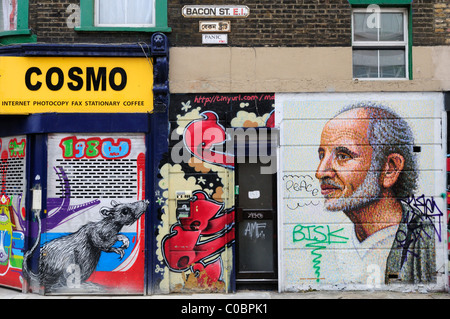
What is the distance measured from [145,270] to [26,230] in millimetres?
2059

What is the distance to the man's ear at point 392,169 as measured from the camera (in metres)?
7.19

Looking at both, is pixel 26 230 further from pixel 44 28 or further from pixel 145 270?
pixel 44 28

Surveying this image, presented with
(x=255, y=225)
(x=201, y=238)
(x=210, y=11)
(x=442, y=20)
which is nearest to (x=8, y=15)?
(x=210, y=11)

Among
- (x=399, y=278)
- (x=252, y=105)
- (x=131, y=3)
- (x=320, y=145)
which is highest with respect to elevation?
(x=131, y=3)

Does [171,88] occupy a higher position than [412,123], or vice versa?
[171,88]

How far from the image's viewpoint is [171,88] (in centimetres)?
722

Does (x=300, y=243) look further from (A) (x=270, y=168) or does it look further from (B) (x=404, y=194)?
(B) (x=404, y=194)

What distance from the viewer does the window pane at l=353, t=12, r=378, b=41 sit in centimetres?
750

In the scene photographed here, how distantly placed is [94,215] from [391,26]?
5863 mm

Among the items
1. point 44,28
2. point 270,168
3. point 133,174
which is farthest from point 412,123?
point 44,28

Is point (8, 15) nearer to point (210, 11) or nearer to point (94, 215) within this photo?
point (210, 11)

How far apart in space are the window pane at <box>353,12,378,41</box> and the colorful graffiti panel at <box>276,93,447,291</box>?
1.05 m

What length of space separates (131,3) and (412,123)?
5068 mm

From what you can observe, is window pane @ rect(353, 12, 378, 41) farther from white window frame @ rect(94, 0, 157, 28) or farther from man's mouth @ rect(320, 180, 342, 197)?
white window frame @ rect(94, 0, 157, 28)
